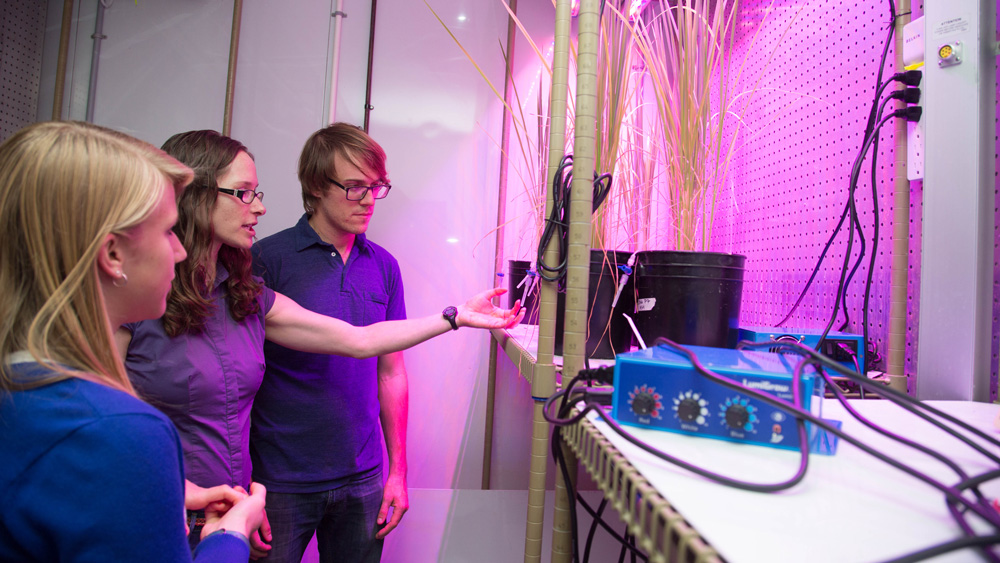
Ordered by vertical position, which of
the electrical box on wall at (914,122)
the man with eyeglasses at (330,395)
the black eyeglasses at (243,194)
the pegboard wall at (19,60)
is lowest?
the man with eyeglasses at (330,395)

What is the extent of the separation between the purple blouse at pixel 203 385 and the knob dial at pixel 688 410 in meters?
0.95

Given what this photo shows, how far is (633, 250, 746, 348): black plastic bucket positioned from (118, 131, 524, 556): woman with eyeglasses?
36 centimetres

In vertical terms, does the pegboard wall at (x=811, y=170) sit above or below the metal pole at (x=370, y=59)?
below

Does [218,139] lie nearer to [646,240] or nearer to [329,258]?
[329,258]

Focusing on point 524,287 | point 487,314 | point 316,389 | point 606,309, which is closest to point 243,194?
point 316,389

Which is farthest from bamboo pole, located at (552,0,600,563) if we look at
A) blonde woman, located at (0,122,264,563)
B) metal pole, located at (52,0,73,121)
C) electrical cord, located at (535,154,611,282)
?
metal pole, located at (52,0,73,121)

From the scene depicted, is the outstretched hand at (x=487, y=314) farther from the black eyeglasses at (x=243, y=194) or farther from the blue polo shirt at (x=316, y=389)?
the black eyeglasses at (x=243, y=194)

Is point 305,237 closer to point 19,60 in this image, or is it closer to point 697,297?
point 697,297

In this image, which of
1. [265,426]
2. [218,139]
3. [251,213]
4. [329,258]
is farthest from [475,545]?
[218,139]

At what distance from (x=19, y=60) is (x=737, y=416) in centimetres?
265

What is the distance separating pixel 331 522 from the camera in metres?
1.43

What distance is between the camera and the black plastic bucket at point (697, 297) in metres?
0.95

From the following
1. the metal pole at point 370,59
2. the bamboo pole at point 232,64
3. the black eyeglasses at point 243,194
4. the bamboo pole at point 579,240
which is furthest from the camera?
the metal pole at point 370,59

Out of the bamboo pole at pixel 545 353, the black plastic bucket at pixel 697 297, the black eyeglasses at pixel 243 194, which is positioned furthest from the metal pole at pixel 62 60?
the black plastic bucket at pixel 697 297
